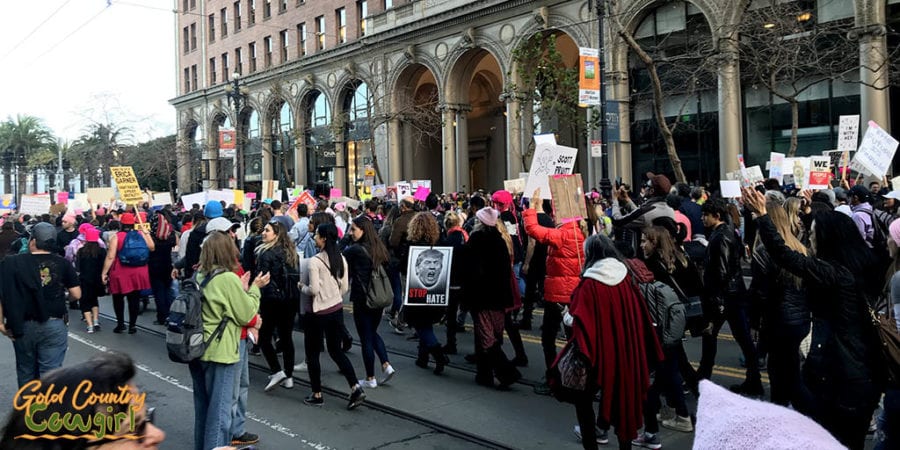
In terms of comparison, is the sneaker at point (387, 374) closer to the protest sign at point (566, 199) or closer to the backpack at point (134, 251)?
the protest sign at point (566, 199)

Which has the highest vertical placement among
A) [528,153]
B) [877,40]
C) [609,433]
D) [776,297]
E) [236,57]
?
[236,57]

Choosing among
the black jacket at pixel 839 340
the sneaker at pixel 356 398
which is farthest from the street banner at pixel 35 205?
the black jacket at pixel 839 340

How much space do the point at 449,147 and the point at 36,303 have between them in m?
26.8

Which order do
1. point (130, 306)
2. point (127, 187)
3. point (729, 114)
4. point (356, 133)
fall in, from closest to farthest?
1. point (130, 306)
2. point (127, 187)
3. point (729, 114)
4. point (356, 133)

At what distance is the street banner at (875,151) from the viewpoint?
38.2 ft

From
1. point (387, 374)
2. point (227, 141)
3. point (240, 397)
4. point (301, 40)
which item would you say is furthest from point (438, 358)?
point (301, 40)

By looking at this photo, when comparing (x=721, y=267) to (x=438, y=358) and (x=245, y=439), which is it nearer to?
(x=438, y=358)

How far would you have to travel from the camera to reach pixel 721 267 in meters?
6.84

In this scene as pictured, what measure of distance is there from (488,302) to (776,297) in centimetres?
287

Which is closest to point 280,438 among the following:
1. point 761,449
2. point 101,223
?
point 761,449

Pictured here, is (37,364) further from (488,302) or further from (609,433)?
(609,433)

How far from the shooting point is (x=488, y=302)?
739cm

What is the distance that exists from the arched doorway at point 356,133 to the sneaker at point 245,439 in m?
29.0

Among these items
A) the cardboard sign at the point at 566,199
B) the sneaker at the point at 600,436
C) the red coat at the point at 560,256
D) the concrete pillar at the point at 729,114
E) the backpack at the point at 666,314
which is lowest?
the sneaker at the point at 600,436
